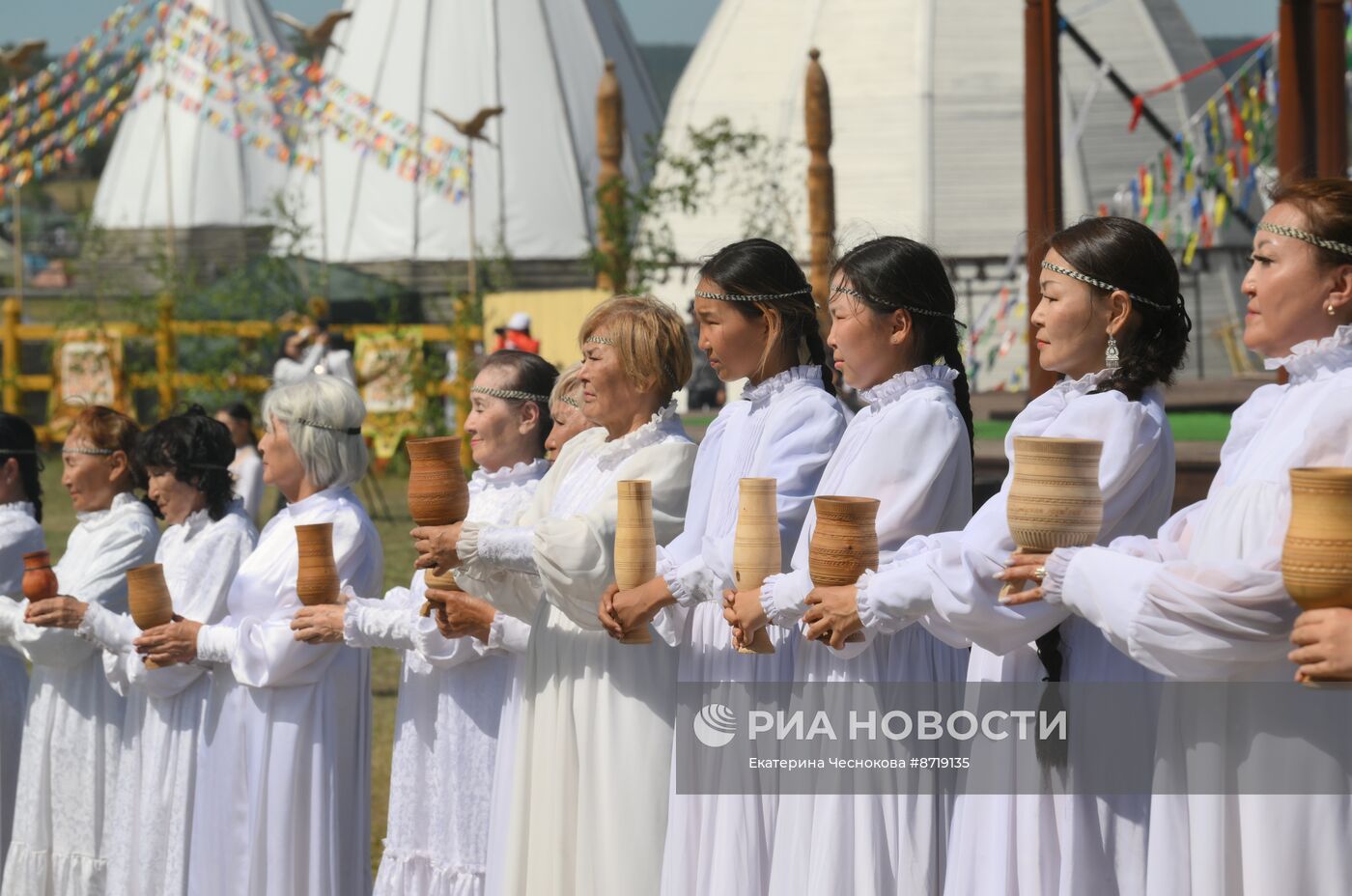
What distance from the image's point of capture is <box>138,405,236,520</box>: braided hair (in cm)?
531

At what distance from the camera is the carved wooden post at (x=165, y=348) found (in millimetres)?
19984

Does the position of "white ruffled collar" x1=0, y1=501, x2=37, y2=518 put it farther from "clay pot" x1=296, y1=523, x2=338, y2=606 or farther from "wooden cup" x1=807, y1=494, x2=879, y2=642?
"wooden cup" x1=807, y1=494, x2=879, y2=642

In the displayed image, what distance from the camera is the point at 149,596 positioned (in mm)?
4848

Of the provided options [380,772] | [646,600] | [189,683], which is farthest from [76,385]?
[646,600]

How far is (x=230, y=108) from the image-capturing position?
1271 inches

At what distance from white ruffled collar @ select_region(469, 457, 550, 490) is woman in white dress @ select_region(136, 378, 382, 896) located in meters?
0.35

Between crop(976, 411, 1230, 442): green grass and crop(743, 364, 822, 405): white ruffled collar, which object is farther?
crop(976, 411, 1230, 442): green grass

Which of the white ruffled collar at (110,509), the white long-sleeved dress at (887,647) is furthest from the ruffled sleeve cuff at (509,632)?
the white ruffled collar at (110,509)

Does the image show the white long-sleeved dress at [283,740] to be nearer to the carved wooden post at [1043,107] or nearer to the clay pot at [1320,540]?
the clay pot at [1320,540]

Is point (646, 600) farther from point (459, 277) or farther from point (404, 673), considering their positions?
point (459, 277)

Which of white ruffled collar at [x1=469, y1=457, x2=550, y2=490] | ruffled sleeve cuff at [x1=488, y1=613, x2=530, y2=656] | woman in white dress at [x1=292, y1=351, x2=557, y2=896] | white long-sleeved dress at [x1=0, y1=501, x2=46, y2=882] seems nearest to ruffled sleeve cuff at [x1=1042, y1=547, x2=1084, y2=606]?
ruffled sleeve cuff at [x1=488, y1=613, x2=530, y2=656]

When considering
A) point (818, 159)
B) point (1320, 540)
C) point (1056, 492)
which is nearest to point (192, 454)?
point (1056, 492)

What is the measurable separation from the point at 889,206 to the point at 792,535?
23093mm

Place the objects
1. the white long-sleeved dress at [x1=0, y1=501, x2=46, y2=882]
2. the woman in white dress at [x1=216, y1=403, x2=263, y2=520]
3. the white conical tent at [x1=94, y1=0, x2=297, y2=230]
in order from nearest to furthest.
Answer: the white long-sleeved dress at [x1=0, y1=501, x2=46, y2=882], the woman in white dress at [x1=216, y1=403, x2=263, y2=520], the white conical tent at [x1=94, y1=0, x2=297, y2=230]
